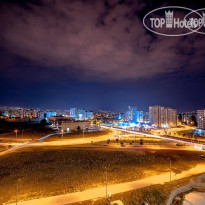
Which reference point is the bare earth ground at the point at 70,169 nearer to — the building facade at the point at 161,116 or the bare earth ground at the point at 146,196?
the bare earth ground at the point at 146,196

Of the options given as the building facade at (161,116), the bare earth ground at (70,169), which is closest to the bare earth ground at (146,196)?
the bare earth ground at (70,169)

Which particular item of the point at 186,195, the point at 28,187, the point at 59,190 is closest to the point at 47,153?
the point at 28,187

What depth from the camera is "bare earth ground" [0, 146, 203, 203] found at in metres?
14.0

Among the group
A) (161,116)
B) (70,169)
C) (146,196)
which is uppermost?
(161,116)

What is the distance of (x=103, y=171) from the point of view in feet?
59.4

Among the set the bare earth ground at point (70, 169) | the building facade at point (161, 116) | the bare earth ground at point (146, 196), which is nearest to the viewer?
the bare earth ground at point (146, 196)

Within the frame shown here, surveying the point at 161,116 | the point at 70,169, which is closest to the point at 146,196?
the point at 70,169

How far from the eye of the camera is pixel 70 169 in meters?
18.9

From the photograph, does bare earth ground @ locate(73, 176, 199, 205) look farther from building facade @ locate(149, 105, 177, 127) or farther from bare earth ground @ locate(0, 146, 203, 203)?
building facade @ locate(149, 105, 177, 127)

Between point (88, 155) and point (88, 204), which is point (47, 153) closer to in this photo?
point (88, 155)

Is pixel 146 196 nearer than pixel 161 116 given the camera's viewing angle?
Yes

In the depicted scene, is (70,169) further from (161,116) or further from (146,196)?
(161,116)

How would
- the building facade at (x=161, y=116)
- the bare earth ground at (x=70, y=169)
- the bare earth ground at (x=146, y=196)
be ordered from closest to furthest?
the bare earth ground at (x=146, y=196), the bare earth ground at (x=70, y=169), the building facade at (x=161, y=116)

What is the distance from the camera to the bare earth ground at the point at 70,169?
13969mm
